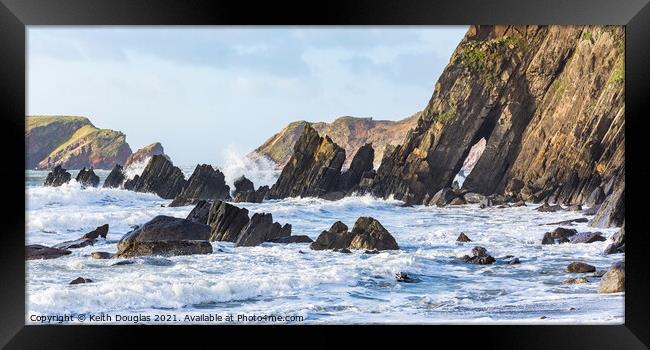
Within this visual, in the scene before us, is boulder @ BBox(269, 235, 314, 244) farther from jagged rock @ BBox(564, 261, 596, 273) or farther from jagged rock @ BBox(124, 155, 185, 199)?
jagged rock @ BBox(564, 261, 596, 273)

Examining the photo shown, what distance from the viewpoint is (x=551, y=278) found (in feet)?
21.8

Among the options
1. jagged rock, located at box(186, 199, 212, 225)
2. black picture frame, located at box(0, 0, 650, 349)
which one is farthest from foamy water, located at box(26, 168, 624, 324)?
black picture frame, located at box(0, 0, 650, 349)

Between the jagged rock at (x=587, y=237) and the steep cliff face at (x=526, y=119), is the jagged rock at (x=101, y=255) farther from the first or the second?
the jagged rock at (x=587, y=237)

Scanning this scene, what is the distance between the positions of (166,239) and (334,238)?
1896mm

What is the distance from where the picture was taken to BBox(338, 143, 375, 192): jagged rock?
704 cm

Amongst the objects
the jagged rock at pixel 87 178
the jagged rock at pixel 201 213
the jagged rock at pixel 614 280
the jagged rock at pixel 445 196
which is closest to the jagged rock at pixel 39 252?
the jagged rock at pixel 87 178

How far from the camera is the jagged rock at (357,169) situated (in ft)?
23.1

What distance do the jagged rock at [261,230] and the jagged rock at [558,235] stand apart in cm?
296

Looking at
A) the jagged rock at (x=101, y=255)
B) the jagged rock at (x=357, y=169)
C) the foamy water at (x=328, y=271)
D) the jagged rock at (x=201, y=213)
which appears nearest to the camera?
the foamy water at (x=328, y=271)

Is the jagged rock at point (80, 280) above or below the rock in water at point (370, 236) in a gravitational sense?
below

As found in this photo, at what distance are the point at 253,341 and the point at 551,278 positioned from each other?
10.8ft

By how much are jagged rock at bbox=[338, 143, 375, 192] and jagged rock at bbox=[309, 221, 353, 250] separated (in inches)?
18.8
